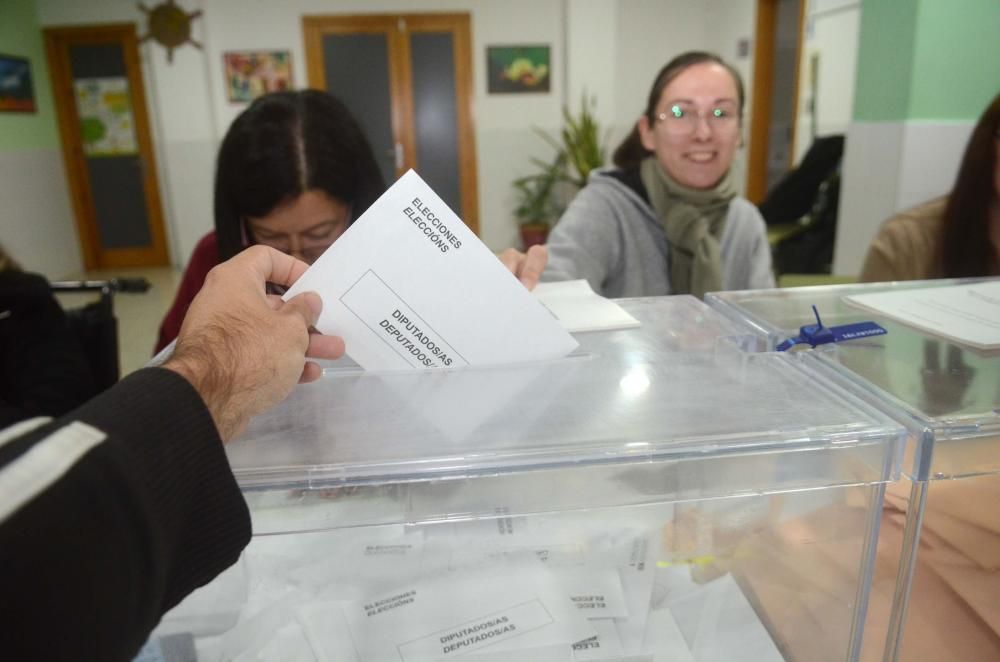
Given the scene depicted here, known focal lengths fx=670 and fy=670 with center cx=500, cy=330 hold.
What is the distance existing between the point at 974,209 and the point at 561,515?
4.95ft

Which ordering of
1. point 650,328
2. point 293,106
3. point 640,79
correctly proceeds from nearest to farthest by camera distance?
1. point 650,328
2. point 293,106
3. point 640,79

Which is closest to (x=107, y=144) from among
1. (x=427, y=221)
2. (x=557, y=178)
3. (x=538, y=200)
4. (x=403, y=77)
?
(x=403, y=77)

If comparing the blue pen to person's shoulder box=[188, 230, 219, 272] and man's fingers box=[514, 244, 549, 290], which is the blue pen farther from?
person's shoulder box=[188, 230, 219, 272]

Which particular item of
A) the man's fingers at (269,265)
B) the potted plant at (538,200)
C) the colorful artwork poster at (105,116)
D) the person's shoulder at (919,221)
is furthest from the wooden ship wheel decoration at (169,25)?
the man's fingers at (269,265)

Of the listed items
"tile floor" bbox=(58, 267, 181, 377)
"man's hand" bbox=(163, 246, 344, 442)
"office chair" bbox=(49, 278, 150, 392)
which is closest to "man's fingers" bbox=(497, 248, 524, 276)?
"man's hand" bbox=(163, 246, 344, 442)

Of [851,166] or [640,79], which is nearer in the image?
[851,166]

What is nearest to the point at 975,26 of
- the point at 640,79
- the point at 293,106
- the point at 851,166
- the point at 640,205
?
the point at 851,166

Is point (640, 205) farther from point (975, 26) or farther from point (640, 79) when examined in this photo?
point (640, 79)

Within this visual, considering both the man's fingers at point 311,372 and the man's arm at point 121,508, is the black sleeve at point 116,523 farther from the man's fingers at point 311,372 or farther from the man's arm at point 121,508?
the man's fingers at point 311,372

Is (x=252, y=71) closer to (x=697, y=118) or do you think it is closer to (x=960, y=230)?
(x=697, y=118)

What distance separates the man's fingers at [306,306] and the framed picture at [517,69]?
19.6 feet

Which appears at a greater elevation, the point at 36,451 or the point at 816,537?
the point at 36,451

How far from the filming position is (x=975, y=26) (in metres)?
2.62

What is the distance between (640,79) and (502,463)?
21.2 ft
